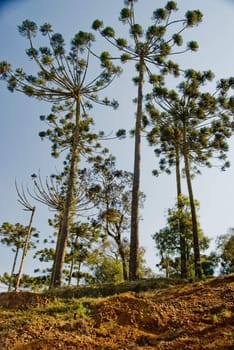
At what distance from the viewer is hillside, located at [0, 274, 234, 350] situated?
5.22m

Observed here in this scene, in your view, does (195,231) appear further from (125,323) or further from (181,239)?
(125,323)

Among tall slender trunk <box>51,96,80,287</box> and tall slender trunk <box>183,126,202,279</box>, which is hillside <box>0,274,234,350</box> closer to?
tall slender trunk <box>183,126,202,279</box>

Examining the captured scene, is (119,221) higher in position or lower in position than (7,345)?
higher

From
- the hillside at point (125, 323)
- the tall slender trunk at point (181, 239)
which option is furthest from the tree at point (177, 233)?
the hillside at point (125, 323)

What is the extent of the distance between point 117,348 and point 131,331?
2.16ft

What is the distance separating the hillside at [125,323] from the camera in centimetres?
522

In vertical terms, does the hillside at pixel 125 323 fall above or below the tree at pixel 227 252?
below

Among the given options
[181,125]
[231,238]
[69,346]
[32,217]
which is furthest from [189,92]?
[69,346]

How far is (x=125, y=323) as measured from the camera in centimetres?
605

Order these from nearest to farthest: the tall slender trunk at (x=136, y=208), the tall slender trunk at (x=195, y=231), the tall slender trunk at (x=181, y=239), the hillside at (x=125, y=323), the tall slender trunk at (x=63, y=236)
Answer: the hillside at (x=125, y=323)
the tall slender trunk at (x=136, y=208)
the tall slender trunk at (x=195, y=231)
the tall slender trunk at (x=63, y=236)
the tall slender trunk at (x=181, y=239)

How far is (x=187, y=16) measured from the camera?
16.5 m

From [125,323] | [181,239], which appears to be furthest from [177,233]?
[125,323]

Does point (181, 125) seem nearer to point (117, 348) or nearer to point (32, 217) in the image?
point (32, 217)

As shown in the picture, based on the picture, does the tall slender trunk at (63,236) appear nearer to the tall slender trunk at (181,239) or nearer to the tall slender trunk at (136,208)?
the tall slender trunk at (136,208)
